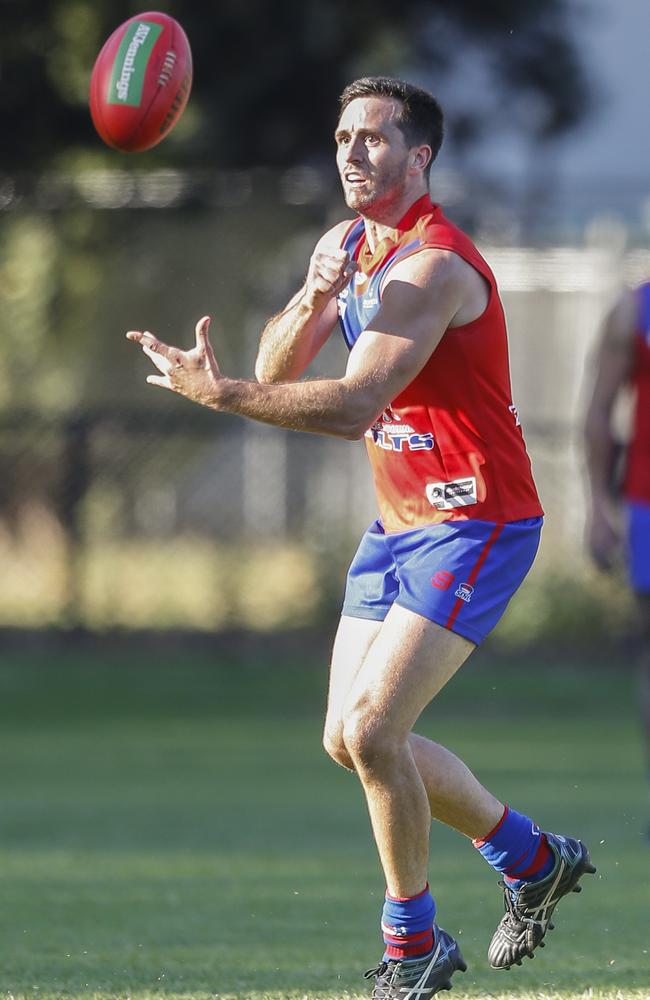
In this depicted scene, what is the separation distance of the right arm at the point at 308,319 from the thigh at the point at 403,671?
89cm

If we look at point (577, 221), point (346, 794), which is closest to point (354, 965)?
point (346, 794)

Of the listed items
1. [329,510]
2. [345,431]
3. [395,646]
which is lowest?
[329,510]

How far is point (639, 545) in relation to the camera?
862 centimetres

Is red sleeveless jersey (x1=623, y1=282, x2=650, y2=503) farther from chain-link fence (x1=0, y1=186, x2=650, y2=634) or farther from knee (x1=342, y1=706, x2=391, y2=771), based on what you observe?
chain-link fence (x1=0, y1=186, x2=650, y2=634)

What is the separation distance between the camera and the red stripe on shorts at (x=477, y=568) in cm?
516

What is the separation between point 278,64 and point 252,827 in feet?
25.4

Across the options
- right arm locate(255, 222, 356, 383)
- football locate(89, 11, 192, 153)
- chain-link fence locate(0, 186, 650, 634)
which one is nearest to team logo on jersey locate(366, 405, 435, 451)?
right arm locate(255, 222, 356, 383)

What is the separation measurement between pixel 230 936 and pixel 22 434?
966 cm

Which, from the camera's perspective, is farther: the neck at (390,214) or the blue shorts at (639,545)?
the blue shorts at (639,545)

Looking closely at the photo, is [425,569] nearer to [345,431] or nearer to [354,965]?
[345,431]

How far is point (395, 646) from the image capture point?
512 cm

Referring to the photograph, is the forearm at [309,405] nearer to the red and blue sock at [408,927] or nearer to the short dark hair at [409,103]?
the short dark hair at [409,103]

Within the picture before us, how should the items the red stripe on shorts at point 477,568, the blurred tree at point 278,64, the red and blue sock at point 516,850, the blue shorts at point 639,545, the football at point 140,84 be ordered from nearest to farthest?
the red stripe on shorts at point 477,568
the red and blue sock at point 516,850
the football at point 140,84
the blue shorts at point 639,545
the blurred tree at point 278,64

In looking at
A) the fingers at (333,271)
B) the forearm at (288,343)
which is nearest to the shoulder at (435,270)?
the fingers at (333,271)
